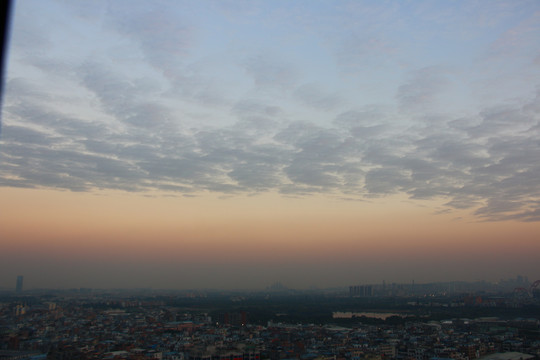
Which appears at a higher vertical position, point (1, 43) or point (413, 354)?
point (1, 43)

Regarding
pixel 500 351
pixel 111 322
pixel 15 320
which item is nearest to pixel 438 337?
pixel 500 351

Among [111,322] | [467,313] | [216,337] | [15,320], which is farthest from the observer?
[467,313]

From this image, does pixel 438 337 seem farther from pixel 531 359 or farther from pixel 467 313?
pixel 467 313

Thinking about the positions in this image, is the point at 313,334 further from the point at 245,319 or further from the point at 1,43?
the point at 1,43

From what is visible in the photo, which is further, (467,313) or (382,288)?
(382,288)

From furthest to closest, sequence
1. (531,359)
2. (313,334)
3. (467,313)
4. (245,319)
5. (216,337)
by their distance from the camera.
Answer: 1. (467,313)
2. (245,319)
3. (313,334)
4. (216,337)
5. (531,359)

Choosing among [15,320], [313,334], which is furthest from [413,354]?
[15,320]
